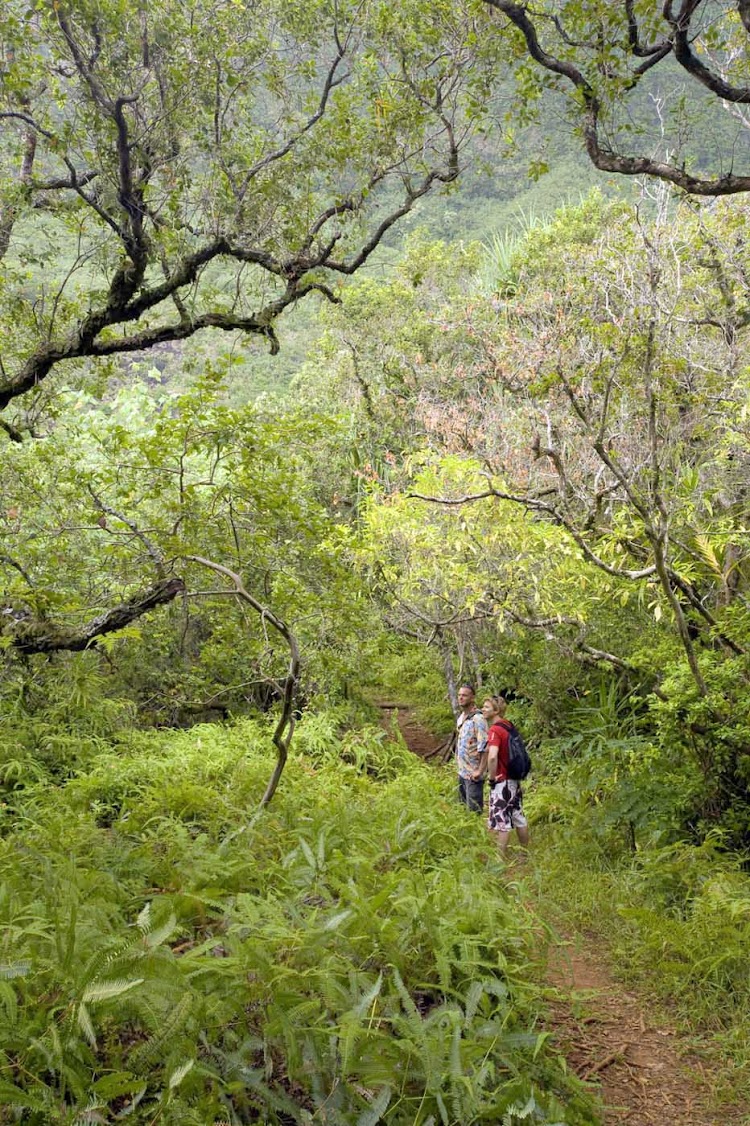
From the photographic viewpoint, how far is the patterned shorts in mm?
7512

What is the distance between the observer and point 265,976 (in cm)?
370

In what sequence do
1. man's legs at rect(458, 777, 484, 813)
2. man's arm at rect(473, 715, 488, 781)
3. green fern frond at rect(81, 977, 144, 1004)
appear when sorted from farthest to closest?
man's legs at rect(458, 777, 484, 813)
man's arm at rect(473, 715, 488, 781)
green fern frond at rect(81, 977, 144, 1004)

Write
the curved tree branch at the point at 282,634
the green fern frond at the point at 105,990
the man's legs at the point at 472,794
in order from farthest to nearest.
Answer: the man's legs at the point at 472,794, the curved tree branch at the point at 282,634, the green fern frond at the point at 105,990

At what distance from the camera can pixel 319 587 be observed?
9250 millimetres

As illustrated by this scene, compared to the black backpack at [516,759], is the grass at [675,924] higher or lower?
lower

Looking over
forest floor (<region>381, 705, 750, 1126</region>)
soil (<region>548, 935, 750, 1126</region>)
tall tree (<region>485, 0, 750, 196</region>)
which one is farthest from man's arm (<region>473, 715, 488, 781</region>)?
tall tree (<region>485, 0, 750, 196</region>)

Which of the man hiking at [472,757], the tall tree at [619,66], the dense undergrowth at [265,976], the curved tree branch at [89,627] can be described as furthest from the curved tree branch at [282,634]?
the tall tree at [619,66]

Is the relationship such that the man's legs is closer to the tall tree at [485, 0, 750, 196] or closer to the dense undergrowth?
the dense undergrowth

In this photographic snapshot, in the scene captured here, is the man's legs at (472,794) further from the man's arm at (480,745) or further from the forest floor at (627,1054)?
the forest floor at (627,1054)

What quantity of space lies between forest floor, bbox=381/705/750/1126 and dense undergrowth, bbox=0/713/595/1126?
0.93 ft

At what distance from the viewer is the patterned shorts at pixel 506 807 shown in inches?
296

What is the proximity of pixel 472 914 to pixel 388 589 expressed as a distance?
6.90 metres

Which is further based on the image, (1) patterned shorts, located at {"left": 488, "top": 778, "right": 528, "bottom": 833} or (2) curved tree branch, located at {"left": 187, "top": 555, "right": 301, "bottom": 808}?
(1) patterned shorts, located at {"left": 488, "top": 778, "right": 528, "bottom": 833}

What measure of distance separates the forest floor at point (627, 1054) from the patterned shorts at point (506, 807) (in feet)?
6.44
